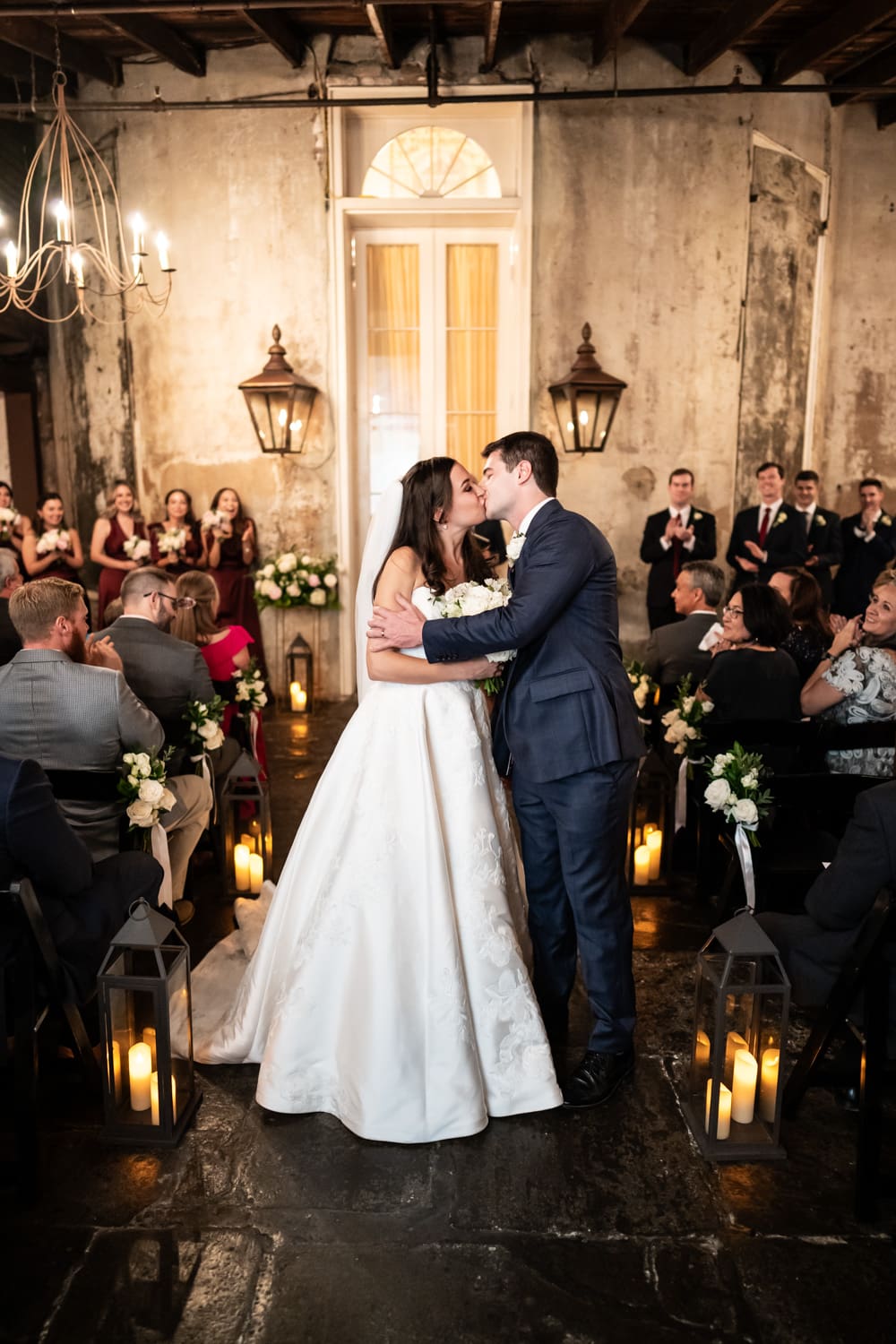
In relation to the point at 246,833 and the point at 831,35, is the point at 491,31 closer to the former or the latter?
the point at 831,35

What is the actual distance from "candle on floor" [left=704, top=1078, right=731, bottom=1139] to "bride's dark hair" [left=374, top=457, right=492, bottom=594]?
164cm

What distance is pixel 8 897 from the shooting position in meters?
2.71

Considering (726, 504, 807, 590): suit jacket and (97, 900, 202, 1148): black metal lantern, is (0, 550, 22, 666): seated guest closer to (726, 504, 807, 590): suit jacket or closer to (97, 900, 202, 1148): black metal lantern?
(97, 900, 202, 1148): black metal lantern

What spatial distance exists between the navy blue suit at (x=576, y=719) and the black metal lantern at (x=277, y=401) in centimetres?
589

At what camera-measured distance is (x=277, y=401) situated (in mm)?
8625

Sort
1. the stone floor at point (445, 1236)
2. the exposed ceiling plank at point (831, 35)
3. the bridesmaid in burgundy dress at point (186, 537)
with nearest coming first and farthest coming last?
1. the stone floor at point (445, 1236)
2. the exposed ceiling plank at point (831, 35)
3. the bridesmaid in burgundy dress at point (186, 537)

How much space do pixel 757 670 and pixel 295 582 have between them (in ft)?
17.3

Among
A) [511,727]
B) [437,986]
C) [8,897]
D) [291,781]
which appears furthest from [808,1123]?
[291,781]

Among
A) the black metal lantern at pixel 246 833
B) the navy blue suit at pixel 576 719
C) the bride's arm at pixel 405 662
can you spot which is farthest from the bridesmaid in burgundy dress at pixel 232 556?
the navy blue suit at pixel 576 719

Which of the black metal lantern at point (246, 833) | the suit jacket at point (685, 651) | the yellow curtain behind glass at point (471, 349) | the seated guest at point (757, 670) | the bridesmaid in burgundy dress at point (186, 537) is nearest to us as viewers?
the seated guest at point (757, 670)

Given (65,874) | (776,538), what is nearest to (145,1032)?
(65,874)

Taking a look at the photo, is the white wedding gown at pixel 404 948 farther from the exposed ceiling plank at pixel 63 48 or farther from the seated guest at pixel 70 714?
the exposed ceiling plank at pixel 63 48

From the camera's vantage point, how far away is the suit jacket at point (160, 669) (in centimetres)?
445

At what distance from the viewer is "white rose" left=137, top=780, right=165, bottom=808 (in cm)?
362
